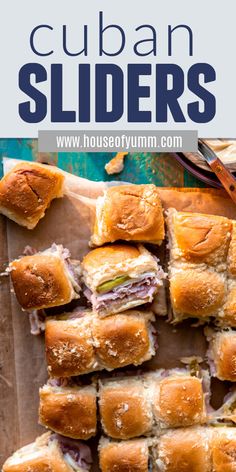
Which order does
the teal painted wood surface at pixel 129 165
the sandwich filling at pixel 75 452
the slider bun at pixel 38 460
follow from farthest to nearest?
the teal painted wood surface at pixel 129 165 < the sandwich filling at pixel 75 452 < the slider bun at pixel 38 460

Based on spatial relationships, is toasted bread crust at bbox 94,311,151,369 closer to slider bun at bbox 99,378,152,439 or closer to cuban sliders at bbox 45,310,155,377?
cuban sliders at bbox 45,310,155,377

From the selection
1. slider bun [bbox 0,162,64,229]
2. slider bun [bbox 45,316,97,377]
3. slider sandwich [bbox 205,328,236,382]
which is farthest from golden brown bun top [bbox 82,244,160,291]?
slider sandwich [bbox 205,328,236,382]

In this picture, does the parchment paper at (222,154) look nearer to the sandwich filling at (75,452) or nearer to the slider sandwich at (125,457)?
the slider sandwich at (125,457)

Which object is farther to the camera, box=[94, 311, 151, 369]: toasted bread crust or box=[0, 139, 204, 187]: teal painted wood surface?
box=[0, 139, 204, 187]: teal painted wood surface

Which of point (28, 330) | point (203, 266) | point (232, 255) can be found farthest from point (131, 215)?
point (28, 330)

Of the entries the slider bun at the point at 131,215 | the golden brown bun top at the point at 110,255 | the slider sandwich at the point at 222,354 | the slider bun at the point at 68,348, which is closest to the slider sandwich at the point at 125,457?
the slider bun at the point at 68,348

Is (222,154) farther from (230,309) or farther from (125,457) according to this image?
(125,457)
